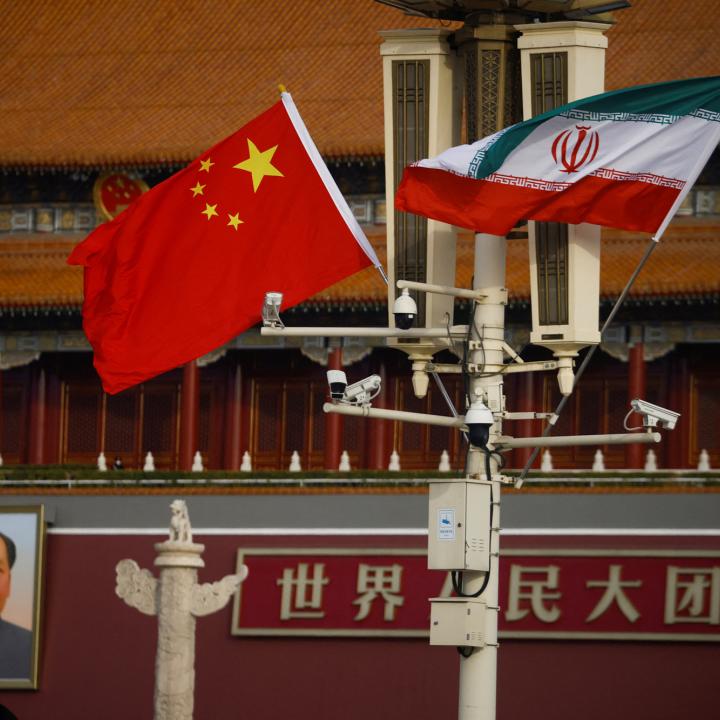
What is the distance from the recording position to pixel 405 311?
16.9 metres

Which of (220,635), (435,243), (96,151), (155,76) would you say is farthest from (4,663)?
(435,243)

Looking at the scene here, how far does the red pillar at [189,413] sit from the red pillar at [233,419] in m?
0.59

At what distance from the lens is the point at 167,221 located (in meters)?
19.3

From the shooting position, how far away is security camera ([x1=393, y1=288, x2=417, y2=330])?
16.9 m

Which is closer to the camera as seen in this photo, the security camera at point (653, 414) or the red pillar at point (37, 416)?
the security camera at point (653, 414)

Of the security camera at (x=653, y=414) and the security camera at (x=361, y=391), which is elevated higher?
the security camera at (x=361, y=391)

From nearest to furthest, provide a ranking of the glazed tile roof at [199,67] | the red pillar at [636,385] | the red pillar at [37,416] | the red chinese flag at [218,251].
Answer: the red chinese flag at [218,251] → the red pillar at [636,385] → the glazed tile roof at [199,67] → the red pillar at [37,416]

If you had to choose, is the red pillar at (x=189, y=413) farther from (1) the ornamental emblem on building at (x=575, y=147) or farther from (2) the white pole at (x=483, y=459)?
(1) the ornamental emblem on building at (x=575, y=147)

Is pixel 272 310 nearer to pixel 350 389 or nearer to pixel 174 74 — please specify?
pixel 350 389

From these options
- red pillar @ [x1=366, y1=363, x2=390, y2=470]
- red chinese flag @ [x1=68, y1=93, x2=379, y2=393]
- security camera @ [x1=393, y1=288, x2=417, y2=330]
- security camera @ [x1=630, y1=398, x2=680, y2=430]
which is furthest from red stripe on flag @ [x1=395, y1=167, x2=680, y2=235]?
red pillar @ [x1=366, y1=363, x2=390, y2=470]

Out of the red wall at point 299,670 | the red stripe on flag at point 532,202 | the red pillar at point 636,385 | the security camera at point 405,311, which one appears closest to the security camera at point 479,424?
the security camera at point 405,311

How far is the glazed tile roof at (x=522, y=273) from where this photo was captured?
2942 centimetres

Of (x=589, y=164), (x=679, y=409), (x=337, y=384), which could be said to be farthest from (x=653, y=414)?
(x=679, y=409)

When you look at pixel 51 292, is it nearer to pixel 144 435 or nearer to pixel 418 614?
pixel 144 435
